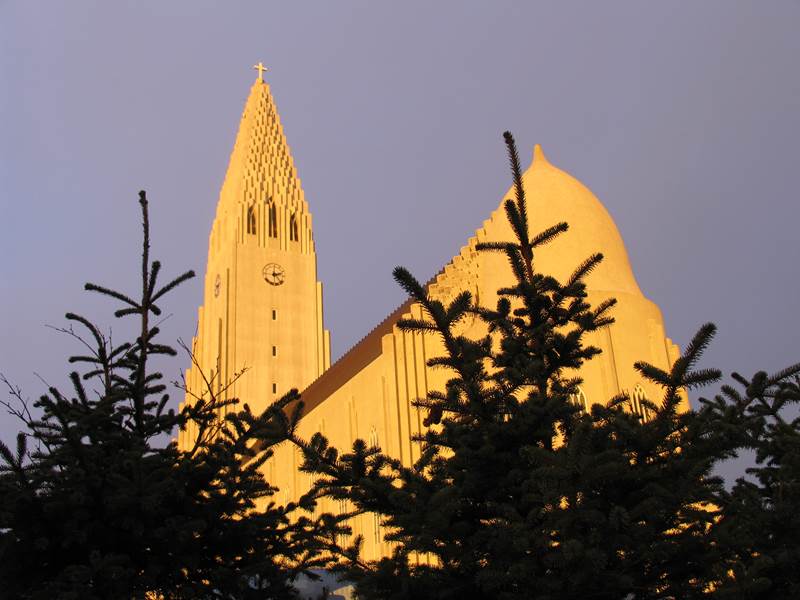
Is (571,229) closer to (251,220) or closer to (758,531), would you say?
(758,531)

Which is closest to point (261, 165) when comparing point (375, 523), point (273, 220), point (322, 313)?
point (273, 220)

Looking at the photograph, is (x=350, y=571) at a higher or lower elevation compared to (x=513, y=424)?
lower

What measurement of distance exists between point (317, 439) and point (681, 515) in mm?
3062

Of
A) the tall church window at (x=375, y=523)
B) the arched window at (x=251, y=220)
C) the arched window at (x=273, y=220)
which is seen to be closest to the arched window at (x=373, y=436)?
the tall church window at (x=375, y=523)

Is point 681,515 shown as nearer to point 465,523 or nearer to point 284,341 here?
point 465,523

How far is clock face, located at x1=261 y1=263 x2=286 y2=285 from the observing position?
2360 inches

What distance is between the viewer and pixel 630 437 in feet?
25.8

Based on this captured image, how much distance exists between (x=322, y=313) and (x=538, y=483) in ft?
175

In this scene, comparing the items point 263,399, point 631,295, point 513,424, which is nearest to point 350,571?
point 513,424

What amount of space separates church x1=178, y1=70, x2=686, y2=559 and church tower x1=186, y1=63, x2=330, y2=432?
84 mm

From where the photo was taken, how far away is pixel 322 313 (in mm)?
60500

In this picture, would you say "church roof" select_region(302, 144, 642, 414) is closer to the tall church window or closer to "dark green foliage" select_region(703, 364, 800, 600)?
the tall church window

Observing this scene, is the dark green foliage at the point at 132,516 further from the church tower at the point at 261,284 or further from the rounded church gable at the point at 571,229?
the church tower at the point at 261,284

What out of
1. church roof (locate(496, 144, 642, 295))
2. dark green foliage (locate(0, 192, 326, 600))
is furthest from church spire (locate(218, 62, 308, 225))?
dark green foliage (locate(0, 192, 326, 600))
